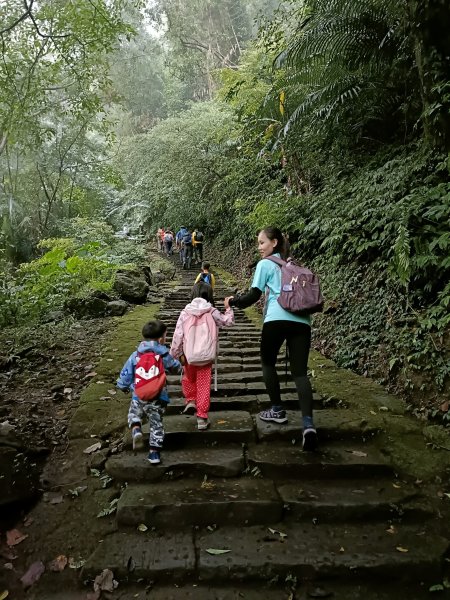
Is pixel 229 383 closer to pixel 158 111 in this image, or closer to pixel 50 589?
pixel 50 589

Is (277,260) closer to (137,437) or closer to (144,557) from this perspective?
(137,437)

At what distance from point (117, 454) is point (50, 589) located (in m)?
1.17

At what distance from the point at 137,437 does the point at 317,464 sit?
1.52 metres

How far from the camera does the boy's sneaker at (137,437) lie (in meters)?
3.45

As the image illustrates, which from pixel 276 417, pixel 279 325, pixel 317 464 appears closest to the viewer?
pixel 317 464

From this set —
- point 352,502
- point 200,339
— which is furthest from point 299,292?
point 352,502

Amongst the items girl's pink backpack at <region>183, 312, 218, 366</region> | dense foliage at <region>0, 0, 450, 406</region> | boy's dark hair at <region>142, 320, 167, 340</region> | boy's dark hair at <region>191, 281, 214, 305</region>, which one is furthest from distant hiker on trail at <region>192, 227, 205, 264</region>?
boy's dark hair at <region>142, 320, 167, 340</region>

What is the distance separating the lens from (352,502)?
2.96 m

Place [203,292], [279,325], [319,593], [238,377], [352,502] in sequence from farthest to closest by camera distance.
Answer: [238,377] → [203,292] → [279,325] → [352,502] → [319,593]

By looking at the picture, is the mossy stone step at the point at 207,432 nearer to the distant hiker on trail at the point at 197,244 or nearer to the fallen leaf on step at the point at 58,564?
the fallen leaf on step at the point at 58,564

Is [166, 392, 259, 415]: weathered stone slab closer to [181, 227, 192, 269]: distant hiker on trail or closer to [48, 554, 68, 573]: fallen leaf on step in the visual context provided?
[48, 554, 68, 573]: fallen leaf on step

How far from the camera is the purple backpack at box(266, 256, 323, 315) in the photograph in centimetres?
332

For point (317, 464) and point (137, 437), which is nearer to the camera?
point (317, 464)

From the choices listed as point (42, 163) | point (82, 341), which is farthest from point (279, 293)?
point (42, 163)
